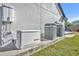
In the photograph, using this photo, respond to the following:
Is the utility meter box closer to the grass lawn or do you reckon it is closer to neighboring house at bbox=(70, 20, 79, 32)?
the grass lawn

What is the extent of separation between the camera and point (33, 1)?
408 cm

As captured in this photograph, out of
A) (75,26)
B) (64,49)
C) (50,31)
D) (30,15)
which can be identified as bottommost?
(64,49)

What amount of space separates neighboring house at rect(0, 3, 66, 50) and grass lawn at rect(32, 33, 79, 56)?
0.88 ft

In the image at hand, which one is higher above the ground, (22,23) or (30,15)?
(30,15)

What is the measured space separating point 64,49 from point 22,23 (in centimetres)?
100

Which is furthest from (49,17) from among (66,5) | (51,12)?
(66,5)

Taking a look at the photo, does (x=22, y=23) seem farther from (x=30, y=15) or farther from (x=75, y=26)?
(x=75, y=26)

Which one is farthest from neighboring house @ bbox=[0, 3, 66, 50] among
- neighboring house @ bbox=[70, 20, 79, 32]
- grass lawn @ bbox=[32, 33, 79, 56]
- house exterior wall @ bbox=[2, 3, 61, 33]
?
neighboring house @ bbox=[70, 20, 79, 32]

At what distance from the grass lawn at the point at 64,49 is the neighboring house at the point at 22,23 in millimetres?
270

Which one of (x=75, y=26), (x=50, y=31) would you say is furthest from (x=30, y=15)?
(x=75, y=26)

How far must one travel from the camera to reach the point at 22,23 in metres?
4.19

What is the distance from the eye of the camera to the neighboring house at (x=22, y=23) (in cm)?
407

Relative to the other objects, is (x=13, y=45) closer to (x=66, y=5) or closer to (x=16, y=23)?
(x=16, y=23)

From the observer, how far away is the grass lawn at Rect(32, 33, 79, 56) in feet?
13.6
